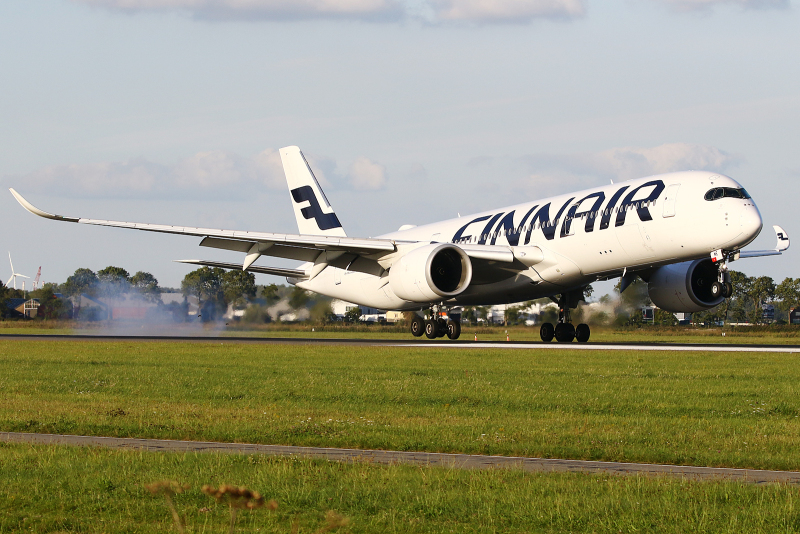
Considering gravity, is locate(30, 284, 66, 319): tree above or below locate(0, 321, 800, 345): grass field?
above

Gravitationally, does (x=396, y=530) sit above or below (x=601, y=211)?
below

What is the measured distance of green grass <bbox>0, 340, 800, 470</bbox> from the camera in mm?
13141

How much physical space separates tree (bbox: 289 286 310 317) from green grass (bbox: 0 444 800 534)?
39025mm

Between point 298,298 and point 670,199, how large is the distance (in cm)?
2414

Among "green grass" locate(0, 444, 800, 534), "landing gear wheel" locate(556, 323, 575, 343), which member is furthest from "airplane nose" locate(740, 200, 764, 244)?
"green grass" locate(0, 444, 800, 534)

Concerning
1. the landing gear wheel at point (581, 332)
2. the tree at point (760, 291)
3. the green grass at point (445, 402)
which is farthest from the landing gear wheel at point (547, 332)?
the tree at point (760, 291)

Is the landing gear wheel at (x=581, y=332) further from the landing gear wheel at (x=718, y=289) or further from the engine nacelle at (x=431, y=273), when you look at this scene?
the landing gear wheel at (x=718, y=289)

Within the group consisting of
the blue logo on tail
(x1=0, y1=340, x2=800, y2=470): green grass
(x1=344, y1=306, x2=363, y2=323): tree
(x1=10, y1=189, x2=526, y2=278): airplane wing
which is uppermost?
the blue logo on tail

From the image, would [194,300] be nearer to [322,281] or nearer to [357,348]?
[322,281]

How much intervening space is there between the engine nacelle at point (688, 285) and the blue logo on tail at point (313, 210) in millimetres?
17046

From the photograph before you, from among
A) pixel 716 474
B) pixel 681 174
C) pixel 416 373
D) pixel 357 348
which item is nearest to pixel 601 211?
pixel 681 174

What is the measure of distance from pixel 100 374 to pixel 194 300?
112 feet

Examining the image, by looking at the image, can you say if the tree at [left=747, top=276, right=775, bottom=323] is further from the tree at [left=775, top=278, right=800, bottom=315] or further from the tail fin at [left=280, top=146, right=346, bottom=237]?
the tail fin at [left=280, top=146, right=346, bottom=237]

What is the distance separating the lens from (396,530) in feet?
26.4
